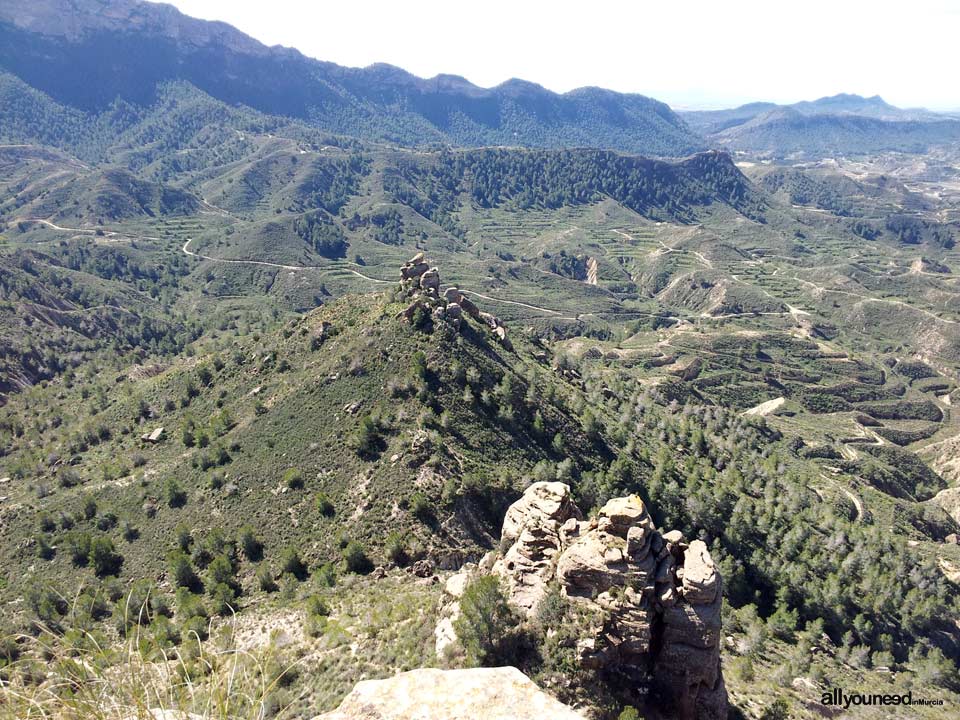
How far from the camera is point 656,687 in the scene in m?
34.7

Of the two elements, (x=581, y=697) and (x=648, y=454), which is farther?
(x=648, y=454)

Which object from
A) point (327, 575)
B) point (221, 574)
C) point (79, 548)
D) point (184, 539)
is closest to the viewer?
point (327, 575)

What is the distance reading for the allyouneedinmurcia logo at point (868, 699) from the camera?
47.6 metres

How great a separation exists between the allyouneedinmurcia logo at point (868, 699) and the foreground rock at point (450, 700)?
46.6 metres

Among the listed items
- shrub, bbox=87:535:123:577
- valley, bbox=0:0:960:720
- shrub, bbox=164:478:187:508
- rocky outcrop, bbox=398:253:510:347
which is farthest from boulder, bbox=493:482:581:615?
rocky outcrop, bbox=398:253:510:347

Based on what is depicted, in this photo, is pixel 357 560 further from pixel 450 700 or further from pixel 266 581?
pixel 450 700

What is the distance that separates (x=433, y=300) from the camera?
9762cm

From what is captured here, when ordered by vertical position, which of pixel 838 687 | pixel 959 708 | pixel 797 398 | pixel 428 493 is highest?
pixel 428 493

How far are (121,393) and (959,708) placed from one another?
144 meters

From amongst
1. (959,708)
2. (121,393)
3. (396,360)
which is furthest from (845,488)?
(121,393)

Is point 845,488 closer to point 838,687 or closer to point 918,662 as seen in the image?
point 918,662

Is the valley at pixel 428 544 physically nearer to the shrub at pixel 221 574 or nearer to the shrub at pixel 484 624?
the shrub at pixel 484 624

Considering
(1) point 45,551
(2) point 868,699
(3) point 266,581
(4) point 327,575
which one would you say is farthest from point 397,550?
(2) point 868,699

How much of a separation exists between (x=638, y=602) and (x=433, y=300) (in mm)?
70439
